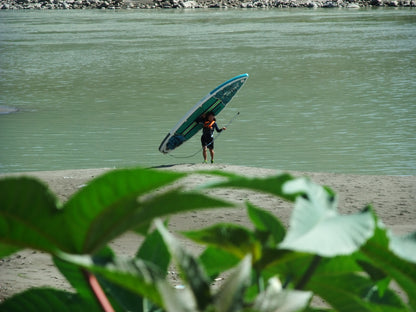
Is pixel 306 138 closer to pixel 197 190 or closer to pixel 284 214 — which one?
pixel 284 214

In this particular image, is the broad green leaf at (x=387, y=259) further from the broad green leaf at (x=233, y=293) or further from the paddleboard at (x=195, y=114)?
the paddleboard at (x=195, y=114)

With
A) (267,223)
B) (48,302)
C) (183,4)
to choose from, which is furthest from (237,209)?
(183,4)

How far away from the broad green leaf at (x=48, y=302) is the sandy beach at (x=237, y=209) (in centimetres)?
516

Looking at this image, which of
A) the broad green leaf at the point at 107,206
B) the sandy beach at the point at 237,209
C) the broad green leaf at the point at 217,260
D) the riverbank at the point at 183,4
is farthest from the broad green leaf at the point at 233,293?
the riverbank at the point at 183,4

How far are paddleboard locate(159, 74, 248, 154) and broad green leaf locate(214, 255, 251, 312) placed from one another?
16.2 metres

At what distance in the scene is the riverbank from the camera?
90.6 m

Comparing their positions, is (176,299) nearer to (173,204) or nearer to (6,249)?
(173,204)

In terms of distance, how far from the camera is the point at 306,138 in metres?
20.3

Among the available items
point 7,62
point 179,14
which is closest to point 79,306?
point 7,62

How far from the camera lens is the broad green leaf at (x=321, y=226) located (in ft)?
1.86

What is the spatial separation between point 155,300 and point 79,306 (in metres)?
0.34

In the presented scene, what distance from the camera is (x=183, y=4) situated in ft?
328

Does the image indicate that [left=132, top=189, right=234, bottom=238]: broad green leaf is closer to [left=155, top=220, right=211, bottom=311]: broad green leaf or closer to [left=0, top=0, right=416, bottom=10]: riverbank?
[left=155, top=220, right=211, bottom=311]: broad green leaf

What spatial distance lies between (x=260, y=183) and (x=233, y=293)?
140 millimetres
